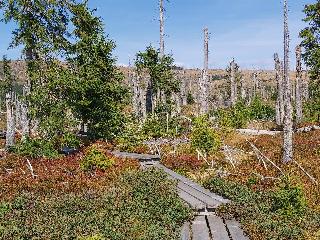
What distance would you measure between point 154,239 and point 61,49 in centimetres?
1928

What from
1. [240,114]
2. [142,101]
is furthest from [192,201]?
[142,101]

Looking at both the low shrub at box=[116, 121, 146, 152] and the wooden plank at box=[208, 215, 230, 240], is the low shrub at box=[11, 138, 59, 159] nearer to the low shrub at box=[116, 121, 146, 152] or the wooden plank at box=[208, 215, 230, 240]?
the low shrub at box=[116, 121, 146, 152]

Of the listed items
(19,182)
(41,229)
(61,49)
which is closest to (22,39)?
(61,49)

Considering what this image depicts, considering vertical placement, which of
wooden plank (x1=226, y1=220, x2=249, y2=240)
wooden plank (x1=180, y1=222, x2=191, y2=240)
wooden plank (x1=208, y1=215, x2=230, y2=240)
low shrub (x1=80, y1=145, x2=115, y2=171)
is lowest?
wooden plank (x1=226, y1=220, x2=249, y2=240)

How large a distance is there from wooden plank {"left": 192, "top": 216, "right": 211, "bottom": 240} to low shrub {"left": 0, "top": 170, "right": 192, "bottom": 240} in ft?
1.29

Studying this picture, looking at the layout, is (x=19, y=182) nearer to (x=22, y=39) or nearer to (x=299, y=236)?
(x=22, y=39)

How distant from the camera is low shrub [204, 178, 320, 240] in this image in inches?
480

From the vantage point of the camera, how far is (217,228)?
12711mm

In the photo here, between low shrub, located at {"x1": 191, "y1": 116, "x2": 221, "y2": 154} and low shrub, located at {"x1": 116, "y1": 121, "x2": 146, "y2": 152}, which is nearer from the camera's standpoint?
low shrub, located at {"x1": 191, "y1": 116, "x2": 221, "y2": 154}

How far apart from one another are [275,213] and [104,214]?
5754 mm

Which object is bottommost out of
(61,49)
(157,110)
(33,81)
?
(157,110)

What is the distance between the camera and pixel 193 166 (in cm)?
2328

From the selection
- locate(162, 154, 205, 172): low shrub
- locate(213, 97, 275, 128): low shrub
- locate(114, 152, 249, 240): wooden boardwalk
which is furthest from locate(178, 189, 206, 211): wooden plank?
locate(213, 97, 275, 128): low shrub

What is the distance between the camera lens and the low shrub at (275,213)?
12.2 metres
